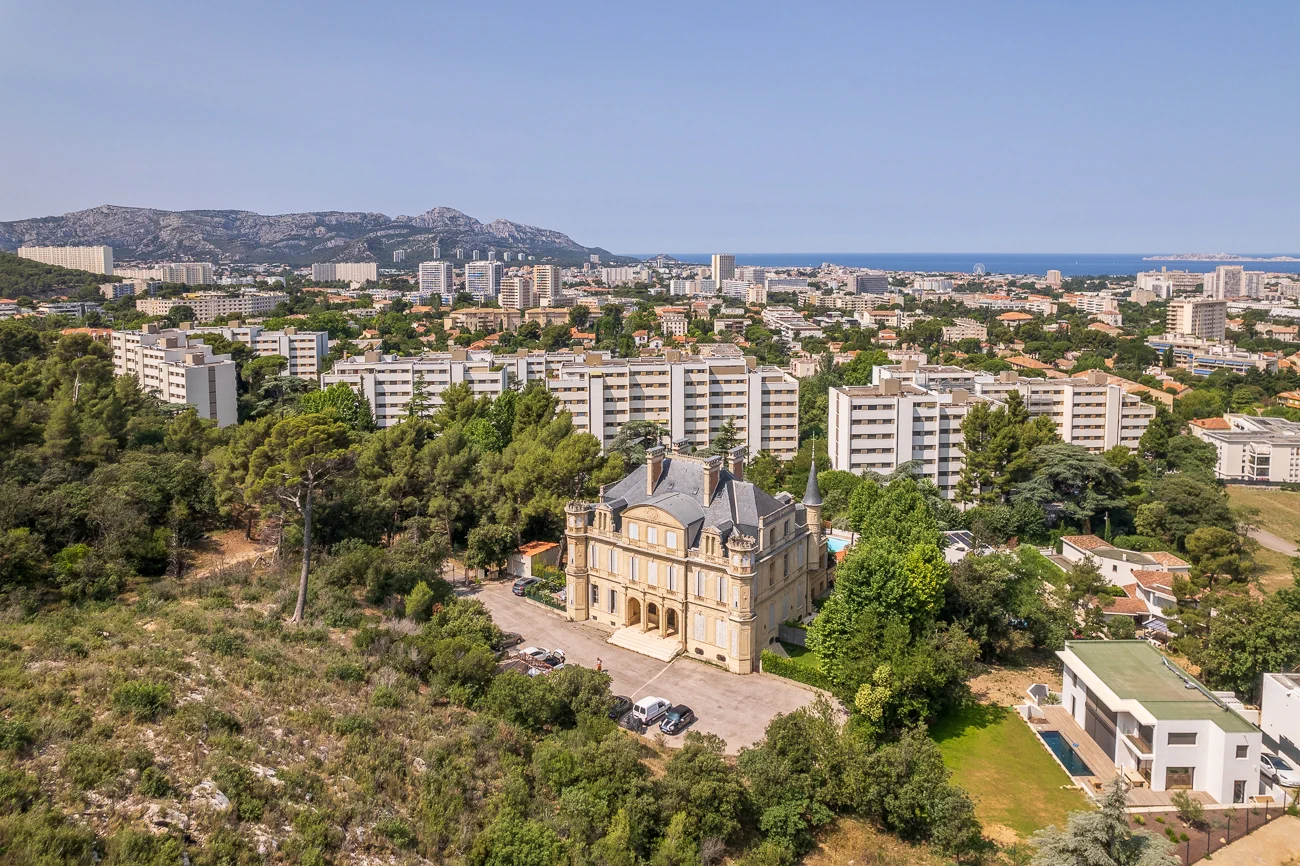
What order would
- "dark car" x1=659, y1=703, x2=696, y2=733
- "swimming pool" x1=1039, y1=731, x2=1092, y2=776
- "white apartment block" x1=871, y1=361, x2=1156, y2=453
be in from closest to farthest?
"swimming pool" x1=1039, y1=731, x2=1092, y2=776, "dark car" x1=659, y1=703, x2=696, y2=733, "white apartment block" x1=871, y1=361, x2=1156, y2=453

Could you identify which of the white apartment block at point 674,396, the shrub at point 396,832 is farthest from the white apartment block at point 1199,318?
the shrub at point 396,832

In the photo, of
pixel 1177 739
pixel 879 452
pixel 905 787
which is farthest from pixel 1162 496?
pixel 905 787

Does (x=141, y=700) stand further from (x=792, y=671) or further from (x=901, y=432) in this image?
(x=901, y=432)

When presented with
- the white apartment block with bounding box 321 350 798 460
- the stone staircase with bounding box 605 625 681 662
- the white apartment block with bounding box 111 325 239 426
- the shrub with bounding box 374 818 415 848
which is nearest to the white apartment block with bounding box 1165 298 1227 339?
the white apartment block with bounding box 321 350 798 460

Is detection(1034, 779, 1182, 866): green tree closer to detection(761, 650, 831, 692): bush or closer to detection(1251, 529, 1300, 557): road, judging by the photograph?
detection(761, 650, 831, 692): bush

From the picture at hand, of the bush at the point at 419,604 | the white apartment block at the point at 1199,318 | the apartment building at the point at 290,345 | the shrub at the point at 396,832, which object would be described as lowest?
the shrub at the point at 396,832

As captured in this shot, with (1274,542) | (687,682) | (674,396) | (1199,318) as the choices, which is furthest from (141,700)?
(1199,318)

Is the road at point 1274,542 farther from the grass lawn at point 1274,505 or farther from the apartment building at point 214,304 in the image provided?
the apartment building at point 214,304
